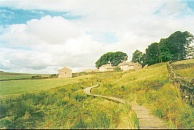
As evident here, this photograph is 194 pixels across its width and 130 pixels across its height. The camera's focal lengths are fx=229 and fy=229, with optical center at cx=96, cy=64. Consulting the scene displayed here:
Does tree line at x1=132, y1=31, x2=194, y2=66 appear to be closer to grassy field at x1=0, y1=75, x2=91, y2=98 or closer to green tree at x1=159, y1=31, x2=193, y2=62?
green tree at x1=159, y1=31, x2=193, y2=62

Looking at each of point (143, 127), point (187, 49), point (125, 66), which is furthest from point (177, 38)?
point (143, 127)

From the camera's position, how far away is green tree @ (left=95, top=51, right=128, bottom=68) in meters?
125

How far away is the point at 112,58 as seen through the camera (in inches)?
4948

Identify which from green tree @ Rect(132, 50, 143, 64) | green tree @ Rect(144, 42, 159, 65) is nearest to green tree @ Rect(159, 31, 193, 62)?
green tree @ Rect(144, 42, 159, 65)

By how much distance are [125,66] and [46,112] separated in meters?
88.2

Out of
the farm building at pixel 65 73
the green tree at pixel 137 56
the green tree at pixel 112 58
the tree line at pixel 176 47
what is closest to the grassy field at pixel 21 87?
the farm building at pixel 65 73

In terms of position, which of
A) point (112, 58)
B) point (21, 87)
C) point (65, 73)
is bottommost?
point (21, 87)

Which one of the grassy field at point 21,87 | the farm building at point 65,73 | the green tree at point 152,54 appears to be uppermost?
the green tree at point 152,54

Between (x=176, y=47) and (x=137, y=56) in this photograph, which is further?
(x=137, y=56)

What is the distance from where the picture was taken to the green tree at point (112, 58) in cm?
12475

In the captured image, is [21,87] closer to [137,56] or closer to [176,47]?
[176,47]

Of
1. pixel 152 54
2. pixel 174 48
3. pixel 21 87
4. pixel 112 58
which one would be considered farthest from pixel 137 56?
pixel 21 87

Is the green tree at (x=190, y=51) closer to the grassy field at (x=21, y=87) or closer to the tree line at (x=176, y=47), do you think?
the tree line at (x=176, y=47)

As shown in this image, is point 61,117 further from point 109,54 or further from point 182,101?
point 109,54
